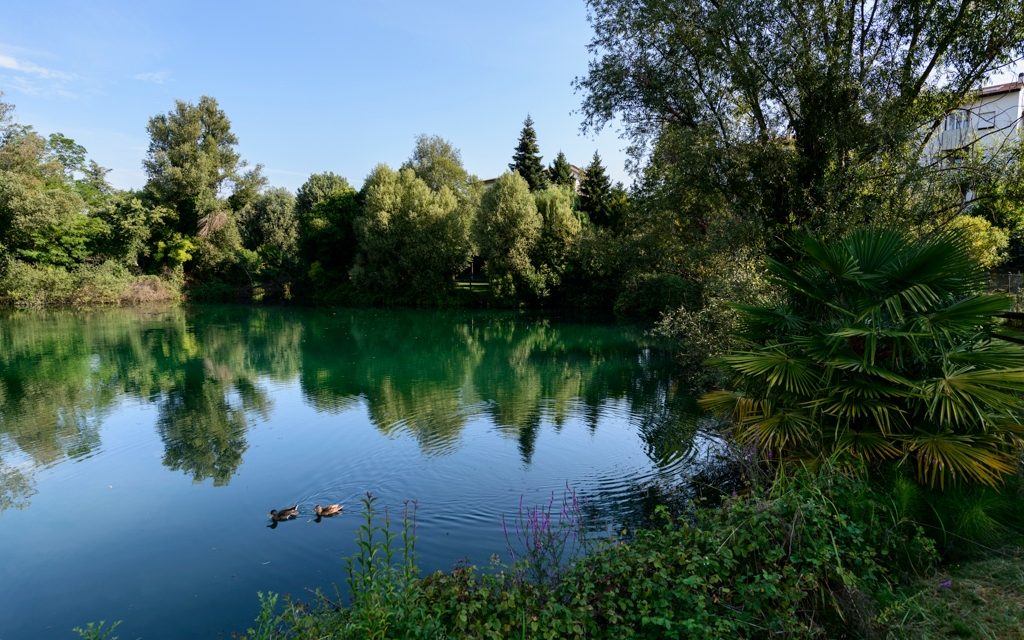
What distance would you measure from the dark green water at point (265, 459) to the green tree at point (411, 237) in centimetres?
2110

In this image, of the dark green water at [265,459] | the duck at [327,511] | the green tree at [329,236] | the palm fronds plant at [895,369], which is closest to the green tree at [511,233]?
the green tree at [329,236]

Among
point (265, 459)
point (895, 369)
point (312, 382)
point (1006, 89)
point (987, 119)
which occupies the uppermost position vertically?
point (1006, 89)

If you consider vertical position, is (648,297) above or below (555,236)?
below

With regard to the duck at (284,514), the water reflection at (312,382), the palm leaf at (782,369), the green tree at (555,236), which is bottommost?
the duck at (284,514)

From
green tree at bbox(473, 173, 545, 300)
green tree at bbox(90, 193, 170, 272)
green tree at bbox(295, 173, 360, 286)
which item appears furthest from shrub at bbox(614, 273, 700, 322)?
green tree at bbox(90, 193, 170, 272)

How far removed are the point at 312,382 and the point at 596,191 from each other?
27.7 meters

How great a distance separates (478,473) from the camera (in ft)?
33.3

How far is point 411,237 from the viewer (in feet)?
143

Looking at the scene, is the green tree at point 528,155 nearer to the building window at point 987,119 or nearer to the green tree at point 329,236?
the green tree at point 329,236

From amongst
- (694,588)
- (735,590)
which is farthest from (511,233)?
(694,588)

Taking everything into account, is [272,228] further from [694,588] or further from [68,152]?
[694,588]

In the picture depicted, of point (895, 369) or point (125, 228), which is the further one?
point (125, 228)

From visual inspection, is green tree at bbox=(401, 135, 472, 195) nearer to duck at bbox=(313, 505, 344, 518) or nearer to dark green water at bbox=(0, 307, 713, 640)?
dark green water at bbox=(0, 307, 713, 640)

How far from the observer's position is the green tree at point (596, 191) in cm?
4075
